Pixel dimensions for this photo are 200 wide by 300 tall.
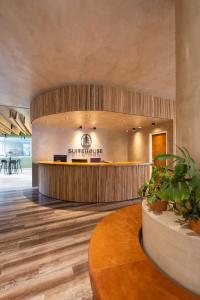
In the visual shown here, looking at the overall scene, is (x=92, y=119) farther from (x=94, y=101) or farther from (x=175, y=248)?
(x=175, y=248)

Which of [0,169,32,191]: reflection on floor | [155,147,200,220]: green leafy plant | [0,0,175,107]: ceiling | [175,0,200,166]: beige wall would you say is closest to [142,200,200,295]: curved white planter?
[155,147,200,220]: green leafy plant

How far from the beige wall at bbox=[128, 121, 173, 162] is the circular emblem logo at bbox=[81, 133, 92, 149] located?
203 cm

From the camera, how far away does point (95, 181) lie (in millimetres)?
4699

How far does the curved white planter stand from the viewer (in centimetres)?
98

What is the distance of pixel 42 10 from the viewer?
2016 millimetres

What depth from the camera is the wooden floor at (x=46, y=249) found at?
1740 millimetres

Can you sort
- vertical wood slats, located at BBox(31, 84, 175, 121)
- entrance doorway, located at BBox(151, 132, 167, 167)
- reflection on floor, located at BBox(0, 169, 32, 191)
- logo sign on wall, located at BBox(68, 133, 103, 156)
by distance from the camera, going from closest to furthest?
vertical wood slats, located at BBox(31, 84, 175, 121), entrance doorway, located at BBox(151, 132, 167, 167), reflection on floor, located at BBox(0, 169, 32, 191), logo sign on wall, located at BBox(68, 133, 103, 156)

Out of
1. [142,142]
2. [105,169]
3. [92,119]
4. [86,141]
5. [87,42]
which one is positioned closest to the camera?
[87,42]

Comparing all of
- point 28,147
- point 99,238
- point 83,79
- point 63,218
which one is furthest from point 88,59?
point 28,147

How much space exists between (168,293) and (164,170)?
783mm

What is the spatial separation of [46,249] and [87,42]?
10.4 ft

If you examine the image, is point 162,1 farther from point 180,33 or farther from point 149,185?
point 149,185

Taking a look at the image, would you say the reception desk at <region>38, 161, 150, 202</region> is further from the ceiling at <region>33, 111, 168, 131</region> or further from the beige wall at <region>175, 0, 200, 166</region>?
the beige wall at <region>175, 0, 200, 166</region>

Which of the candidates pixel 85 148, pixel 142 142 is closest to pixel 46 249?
pixel 85 148
